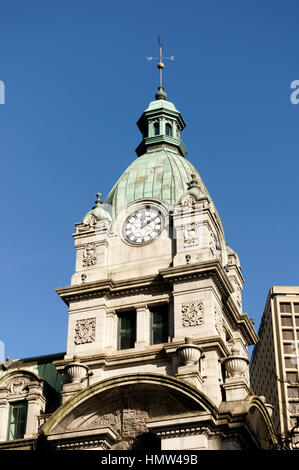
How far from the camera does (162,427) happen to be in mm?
40000

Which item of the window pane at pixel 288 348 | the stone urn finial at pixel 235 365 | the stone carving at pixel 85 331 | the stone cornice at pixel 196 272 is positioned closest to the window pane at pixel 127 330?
the stone carving at pixel 85 331

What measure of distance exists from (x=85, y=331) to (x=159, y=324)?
403 centimetres

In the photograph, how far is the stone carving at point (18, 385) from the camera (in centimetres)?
4766

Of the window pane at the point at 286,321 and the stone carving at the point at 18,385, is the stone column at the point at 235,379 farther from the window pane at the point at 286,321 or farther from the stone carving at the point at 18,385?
the window pane at the point at 286,321

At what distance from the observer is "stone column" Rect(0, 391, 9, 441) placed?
4644 centimetres

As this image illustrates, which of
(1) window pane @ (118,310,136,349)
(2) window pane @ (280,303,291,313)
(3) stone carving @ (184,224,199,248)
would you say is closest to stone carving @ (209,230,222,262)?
(3) stone carving @ (184,224,199,248)

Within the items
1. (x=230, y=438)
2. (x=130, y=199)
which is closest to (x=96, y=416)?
(x=230, y=438)

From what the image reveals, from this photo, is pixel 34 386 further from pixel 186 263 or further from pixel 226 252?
pixel 226 252

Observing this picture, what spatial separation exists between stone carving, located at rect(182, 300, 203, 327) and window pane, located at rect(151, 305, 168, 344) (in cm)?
163

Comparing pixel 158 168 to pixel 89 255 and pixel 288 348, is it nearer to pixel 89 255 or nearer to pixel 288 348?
pixel 89 255

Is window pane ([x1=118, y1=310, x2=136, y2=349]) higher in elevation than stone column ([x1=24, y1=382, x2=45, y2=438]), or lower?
higher

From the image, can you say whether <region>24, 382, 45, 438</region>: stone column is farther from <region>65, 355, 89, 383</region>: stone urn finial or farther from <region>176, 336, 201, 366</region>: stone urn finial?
<region>176, 336, 201, 366</region>: stone urn finial

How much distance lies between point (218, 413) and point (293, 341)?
85642mm

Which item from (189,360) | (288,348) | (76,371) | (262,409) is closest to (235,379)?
(262,409)
